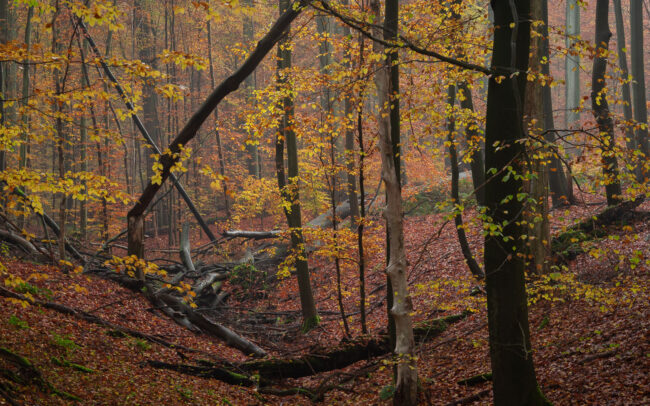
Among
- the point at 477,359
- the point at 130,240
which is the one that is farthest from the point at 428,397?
the point at 130,240

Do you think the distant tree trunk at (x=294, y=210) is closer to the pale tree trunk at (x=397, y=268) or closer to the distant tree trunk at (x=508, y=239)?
the pale tree trunk at (x=397, y=268)

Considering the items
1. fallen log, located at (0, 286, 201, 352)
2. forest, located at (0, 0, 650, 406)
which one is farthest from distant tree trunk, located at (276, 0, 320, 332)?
fallen log, located at (0, 286, 201, 352)

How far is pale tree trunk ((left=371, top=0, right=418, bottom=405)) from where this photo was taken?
6.34 metres

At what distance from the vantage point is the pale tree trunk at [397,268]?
6344 mm

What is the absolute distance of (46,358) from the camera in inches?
261

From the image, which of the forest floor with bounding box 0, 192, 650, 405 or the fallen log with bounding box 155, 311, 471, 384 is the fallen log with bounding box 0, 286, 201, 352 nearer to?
the forest floor with bounding box 0, 192, 650, 405

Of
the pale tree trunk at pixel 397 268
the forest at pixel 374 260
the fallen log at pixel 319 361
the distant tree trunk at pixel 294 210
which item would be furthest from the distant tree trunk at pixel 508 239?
the distant tree trunk at pixel 294 210

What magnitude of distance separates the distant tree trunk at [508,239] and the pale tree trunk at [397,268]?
1.42 meters

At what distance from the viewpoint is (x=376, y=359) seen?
911 centimetres

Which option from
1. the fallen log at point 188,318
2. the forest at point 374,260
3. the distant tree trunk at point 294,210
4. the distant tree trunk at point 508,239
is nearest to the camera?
the distant tree trunk at point 508,239

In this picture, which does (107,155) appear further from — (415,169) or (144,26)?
(415,169)

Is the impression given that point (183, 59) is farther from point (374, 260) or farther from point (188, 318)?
point (374, 260)

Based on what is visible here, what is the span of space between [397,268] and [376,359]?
3.44 meters

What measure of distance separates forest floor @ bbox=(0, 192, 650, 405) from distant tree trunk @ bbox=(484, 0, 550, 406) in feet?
2.65
